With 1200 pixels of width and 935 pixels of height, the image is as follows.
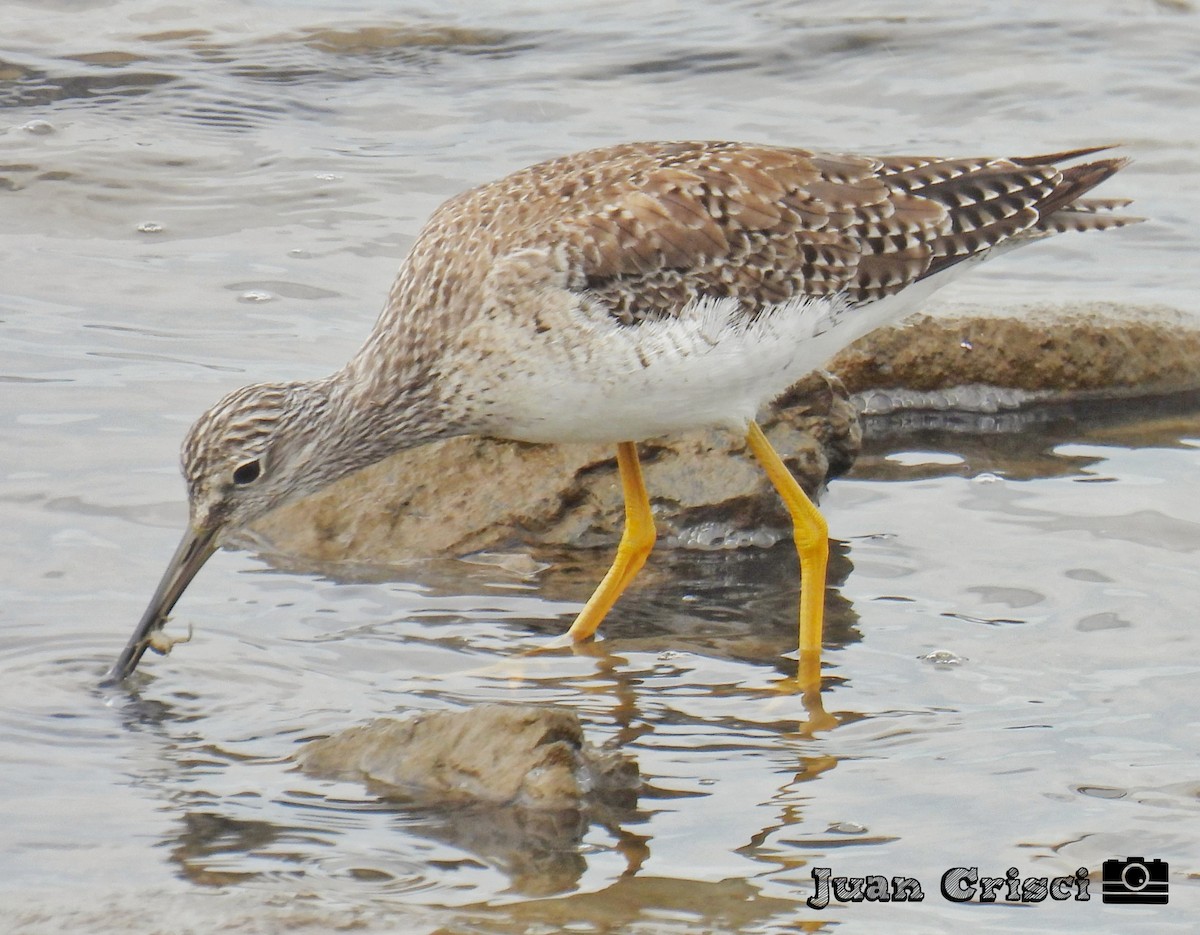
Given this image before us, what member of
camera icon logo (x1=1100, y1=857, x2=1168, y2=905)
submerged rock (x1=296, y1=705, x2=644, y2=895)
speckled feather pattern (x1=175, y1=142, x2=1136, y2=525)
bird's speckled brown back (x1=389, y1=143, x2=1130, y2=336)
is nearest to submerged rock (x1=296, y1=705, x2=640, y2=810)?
submerged rock (x1=296, y1=705, x2=644, y2=895)

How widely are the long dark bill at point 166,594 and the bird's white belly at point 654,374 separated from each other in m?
1.26

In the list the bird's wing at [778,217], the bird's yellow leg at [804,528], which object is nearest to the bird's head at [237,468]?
the bird's wing at [778,217]

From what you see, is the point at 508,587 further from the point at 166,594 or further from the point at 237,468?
the point at 166,594

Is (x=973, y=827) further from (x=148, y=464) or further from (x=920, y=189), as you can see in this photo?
(x=148, y=464)

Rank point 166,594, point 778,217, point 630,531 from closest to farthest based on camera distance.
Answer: point 166,594, point 778,217, point 630,531

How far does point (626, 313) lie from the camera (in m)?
7.46

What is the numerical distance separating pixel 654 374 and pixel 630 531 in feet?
3.80

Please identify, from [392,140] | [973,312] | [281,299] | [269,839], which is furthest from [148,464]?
[392,140]

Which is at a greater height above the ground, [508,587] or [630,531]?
[630,531]

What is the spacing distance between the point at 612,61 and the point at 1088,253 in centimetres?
490

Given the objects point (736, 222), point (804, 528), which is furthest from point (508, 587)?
point (736, 222)

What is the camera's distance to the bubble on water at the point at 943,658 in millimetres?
7383

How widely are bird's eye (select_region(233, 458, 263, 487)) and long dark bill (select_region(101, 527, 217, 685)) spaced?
23cm

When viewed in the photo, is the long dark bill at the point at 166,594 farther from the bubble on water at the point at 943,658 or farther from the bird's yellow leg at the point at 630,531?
the bubble on water at the point at 943,658
